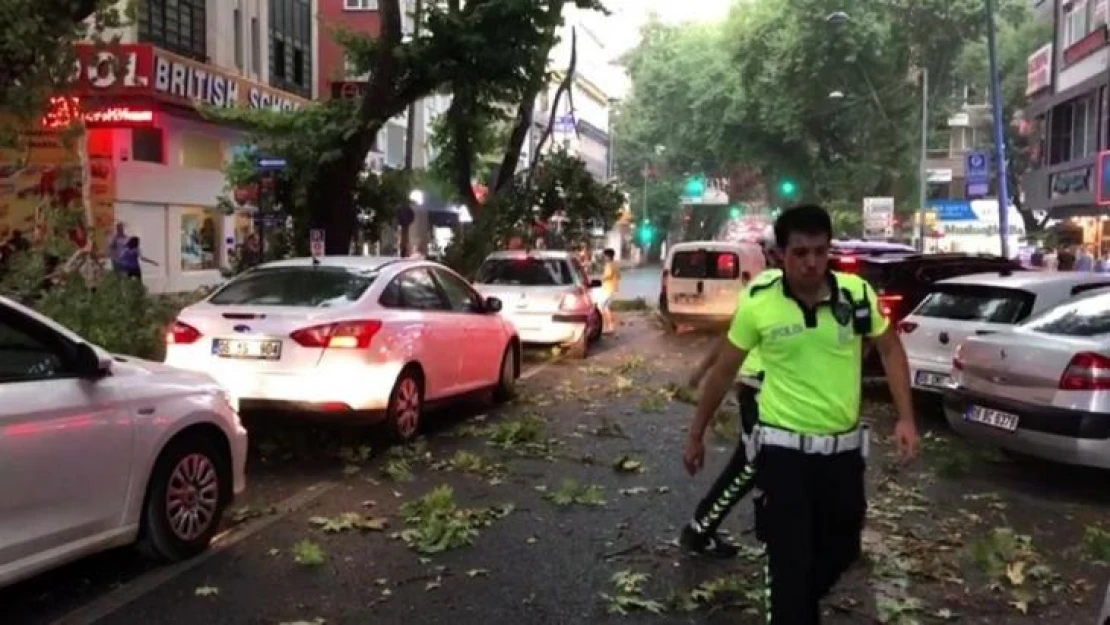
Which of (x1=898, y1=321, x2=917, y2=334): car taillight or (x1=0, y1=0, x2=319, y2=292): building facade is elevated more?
(x1=0, y1=0, x2=319, y2=292): building facade

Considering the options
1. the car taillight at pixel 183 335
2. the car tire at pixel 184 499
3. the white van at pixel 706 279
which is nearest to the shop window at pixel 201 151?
the white van at pixel 706 279

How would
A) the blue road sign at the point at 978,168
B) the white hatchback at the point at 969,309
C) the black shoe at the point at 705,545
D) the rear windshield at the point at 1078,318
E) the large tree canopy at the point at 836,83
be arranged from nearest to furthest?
the black shoe at the point at 705,545, the rear windshield at the point at 1078,318, the white hatchback at the point at 969,309, the blue road sign at the point at 978,168, the large tree canopy at the point at 836,83

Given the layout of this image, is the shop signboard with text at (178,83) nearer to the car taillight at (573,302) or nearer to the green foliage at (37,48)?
the car taillight at (573,302)

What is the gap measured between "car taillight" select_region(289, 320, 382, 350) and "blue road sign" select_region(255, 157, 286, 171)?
28.5ft

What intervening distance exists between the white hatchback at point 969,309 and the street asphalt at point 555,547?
2.93 feet

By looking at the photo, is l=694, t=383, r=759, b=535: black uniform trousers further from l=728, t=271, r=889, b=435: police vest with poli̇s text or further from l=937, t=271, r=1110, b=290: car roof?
l=937, t=271, r=1110, b=290: car roof

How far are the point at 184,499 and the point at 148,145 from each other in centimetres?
2385

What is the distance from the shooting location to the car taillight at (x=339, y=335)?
819cm

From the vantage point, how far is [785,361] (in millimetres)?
4035

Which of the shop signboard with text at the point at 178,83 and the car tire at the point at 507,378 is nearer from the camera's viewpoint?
the car tire at the point at 507,378

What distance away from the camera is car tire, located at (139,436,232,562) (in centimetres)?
561

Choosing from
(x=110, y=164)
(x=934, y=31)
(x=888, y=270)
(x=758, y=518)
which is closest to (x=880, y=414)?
(x=888, y=270)

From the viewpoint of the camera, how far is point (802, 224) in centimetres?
402

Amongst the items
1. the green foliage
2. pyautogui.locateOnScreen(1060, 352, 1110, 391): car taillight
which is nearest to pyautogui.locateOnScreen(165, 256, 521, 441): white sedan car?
the green foliage
